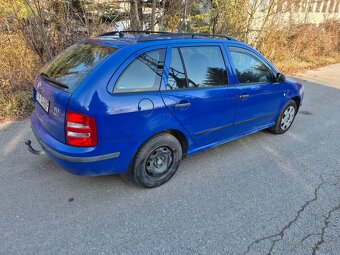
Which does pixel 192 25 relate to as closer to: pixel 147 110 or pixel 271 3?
pixel 271 3

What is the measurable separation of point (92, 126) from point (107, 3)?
5307 mm

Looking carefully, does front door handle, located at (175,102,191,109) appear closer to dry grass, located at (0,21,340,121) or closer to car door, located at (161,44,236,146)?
car door, located at (161,44,236,146)

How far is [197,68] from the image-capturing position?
3062 mm

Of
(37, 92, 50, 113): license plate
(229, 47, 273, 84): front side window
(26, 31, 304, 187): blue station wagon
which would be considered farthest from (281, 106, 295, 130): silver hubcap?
(37, 92, 50, 113): license plate

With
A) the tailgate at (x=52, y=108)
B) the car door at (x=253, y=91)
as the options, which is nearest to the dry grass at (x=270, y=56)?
the tailgate at (x=52, y=108)

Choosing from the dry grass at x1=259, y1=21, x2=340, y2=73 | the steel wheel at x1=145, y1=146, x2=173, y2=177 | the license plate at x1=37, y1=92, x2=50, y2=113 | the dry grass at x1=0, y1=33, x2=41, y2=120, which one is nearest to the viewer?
the license plate at x1=37, y1=92, x2=50, y2=113

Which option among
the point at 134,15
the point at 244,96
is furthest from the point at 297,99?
the point at 134,15

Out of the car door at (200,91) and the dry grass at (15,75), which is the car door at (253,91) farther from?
the dry grass at (15,75)

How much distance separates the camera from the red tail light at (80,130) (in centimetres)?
231

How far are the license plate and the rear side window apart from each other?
47.9 inches

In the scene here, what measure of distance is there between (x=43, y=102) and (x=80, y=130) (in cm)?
71

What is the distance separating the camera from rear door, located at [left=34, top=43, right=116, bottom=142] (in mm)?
2438

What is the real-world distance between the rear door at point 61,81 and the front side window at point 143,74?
27 centimetres

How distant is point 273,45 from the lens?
409 inches
